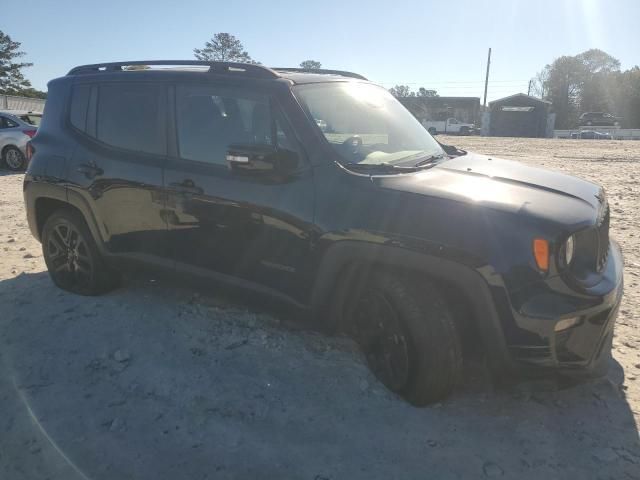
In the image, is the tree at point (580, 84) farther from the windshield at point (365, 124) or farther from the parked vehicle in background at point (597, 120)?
the windshield at point (365, 124)

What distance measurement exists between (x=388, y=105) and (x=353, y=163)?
1123mm

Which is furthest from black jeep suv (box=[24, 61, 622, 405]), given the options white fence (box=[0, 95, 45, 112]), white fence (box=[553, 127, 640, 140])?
white fence (box=[553, 127, 640, 140])

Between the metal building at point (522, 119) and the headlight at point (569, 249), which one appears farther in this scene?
the metal building at point (522, 119)

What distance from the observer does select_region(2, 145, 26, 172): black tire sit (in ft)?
43.1

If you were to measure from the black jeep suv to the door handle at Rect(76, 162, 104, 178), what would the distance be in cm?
2

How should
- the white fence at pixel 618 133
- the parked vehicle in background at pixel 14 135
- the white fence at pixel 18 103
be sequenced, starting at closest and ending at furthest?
the parked vehicle in background at pixel 14 135, the white fence at pixel 18 103, the white fence at pixel 618 133

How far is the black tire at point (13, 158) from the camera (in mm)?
13148

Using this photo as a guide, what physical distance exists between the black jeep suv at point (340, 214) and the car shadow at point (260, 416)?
30cm

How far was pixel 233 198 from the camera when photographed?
10.5 ft

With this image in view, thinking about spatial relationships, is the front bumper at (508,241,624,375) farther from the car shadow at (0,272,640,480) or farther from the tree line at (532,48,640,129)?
the tree line at (532,48,640,129)

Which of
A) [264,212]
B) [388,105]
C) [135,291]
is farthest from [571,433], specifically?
[135,291]

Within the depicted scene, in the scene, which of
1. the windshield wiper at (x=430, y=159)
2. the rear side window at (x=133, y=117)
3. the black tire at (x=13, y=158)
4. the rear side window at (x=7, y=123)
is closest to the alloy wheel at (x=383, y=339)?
the windshield wiper at (x=430, y=159)

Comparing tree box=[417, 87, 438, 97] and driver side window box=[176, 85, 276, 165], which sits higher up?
tree box=[417, 87, 438, 97]

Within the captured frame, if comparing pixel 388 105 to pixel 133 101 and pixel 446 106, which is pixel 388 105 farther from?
pixel 446 106
